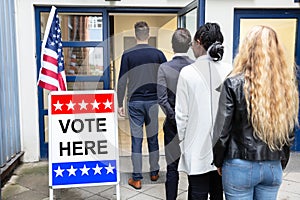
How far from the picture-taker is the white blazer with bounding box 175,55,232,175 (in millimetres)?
2064

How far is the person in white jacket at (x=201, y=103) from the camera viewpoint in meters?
2.07

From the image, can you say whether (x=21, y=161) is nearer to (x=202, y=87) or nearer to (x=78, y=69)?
(x=78, y=69)

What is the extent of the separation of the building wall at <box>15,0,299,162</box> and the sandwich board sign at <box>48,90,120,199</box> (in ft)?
4.43

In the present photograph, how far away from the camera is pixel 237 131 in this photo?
162cm

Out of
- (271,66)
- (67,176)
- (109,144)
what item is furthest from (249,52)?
(67,176)

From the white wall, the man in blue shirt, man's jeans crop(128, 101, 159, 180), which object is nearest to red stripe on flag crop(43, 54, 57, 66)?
the man in blue shirt

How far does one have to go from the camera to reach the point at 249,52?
1604mm

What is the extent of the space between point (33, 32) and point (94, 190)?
2044 millimetres

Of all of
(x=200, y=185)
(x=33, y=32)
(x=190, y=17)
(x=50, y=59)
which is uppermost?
(x=190, y=17)

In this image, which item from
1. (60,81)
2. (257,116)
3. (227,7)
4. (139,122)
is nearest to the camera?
(257,116)

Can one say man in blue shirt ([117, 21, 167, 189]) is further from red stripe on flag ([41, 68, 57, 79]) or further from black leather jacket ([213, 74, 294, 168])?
black leather jacket ([213, 74, 294, 168])

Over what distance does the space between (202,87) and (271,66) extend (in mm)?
564

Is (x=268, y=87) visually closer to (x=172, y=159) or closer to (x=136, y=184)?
(x=172, y=159)

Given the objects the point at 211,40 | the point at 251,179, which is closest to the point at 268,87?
the point at 251,179
